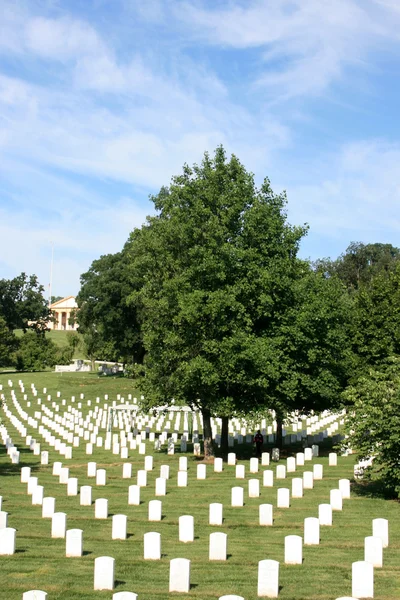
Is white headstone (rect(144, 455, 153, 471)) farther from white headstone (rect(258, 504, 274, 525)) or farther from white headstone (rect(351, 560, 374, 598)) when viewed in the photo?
white headstone (rect(351, 560, 374, 598))

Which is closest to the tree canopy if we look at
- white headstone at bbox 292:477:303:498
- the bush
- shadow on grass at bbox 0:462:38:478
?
the bush

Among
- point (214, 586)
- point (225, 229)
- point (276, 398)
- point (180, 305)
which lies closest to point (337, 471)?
point (276, 398)

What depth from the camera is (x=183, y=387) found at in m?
27.1

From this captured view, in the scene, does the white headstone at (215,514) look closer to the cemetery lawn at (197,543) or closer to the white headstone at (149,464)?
the cemetery lawn at (197,543)

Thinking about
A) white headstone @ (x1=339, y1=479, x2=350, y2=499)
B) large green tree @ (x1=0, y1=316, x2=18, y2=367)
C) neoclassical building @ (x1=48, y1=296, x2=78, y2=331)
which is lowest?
white headstone @ (x1=339, y1=479, x2=350, y2=499)

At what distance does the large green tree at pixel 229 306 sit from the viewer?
2662 cm

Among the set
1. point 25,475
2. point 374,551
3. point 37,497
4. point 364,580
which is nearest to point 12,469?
point 25,475

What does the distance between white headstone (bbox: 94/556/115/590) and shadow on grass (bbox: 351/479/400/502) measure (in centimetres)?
1091

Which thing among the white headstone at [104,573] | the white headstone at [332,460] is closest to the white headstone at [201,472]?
the white headstone at [332,460]

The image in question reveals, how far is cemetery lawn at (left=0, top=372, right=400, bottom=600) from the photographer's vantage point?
11.6 metres

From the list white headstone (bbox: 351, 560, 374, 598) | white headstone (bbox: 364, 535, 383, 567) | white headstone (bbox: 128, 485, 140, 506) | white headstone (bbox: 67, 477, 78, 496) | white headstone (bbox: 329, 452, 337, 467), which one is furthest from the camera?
white headstone (bbox: 329, 452, 337, 467)

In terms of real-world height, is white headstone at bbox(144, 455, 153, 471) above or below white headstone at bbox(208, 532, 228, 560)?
below

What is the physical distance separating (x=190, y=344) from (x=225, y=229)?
4.74 m

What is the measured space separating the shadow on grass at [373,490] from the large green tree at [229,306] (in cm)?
542
